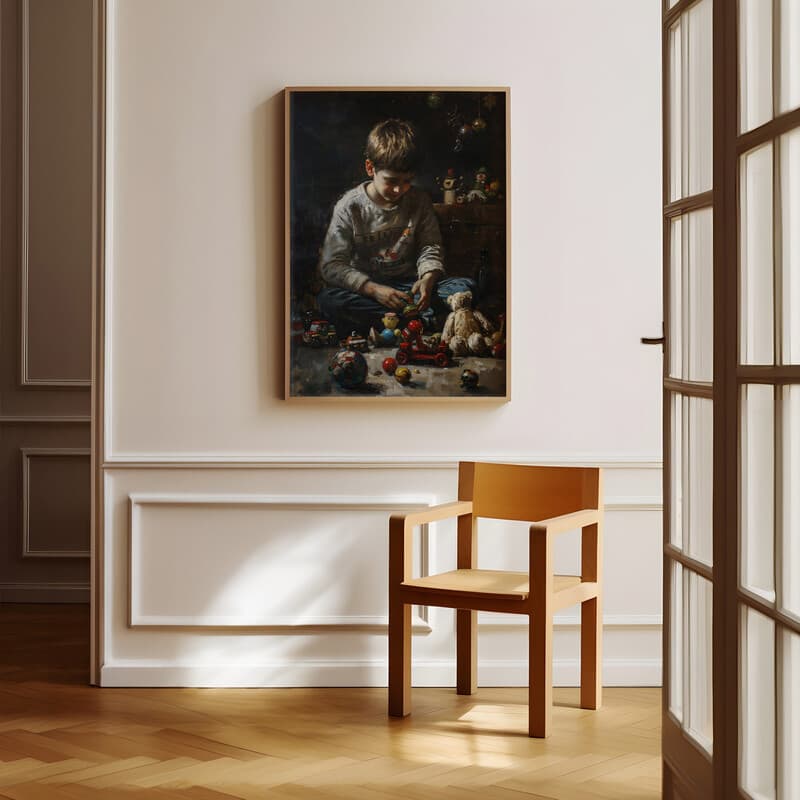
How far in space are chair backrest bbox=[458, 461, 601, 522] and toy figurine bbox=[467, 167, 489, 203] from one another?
89cm

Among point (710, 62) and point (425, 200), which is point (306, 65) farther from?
point (710, 62)

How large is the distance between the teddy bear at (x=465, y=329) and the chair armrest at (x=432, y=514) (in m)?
0.51

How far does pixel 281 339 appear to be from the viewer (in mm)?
3639

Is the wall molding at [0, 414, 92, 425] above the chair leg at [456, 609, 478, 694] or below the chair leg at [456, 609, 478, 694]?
above

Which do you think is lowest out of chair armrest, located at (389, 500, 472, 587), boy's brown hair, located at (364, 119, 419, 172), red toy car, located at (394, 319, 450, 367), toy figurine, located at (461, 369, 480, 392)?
chair armrest, located at (389, 500, 472, 587)

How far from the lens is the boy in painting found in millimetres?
3615

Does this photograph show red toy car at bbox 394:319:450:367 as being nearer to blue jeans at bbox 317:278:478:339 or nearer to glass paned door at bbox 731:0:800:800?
blue jeans at bbox 317:278:478:339

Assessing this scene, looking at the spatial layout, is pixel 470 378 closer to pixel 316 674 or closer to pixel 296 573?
pixel 296 573

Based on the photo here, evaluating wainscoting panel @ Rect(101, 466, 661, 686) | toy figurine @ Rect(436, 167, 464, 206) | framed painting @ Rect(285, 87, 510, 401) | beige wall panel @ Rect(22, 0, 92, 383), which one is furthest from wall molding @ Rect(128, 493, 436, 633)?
beige wall panel @ Rect(22, 0, 92, 383)

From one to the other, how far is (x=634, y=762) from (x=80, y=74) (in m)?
4.02

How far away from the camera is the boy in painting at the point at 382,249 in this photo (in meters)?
3.62

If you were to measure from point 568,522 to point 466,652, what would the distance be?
642 mm

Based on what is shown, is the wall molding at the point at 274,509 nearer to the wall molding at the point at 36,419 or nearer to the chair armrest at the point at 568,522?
the chair armrest at the point at 568,522

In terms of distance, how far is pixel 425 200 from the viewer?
11.9ft
